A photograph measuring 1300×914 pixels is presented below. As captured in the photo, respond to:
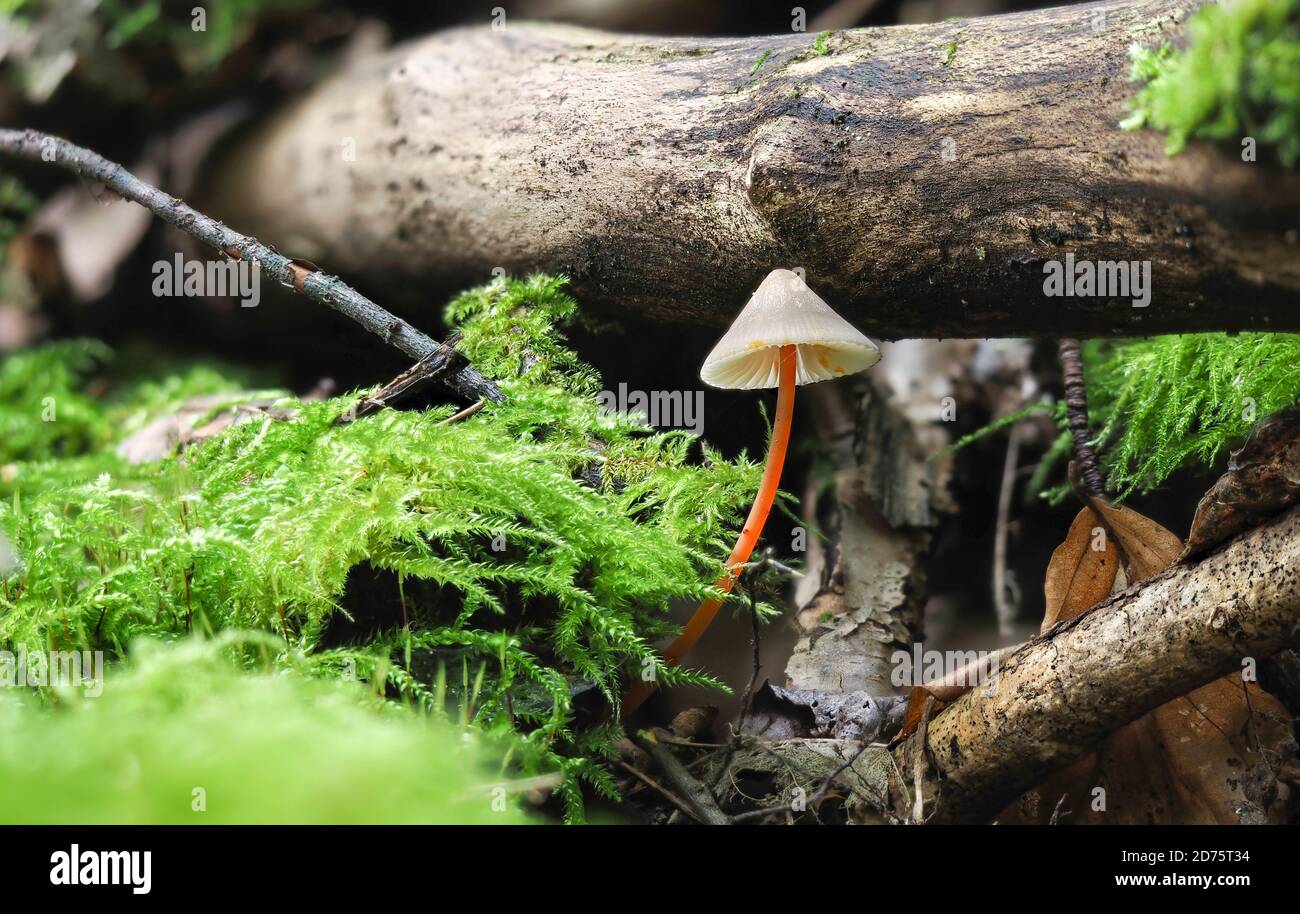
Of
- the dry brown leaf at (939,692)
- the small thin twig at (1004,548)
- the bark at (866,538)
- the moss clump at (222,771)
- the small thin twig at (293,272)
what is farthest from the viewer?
the small thin twig at (1004,548)

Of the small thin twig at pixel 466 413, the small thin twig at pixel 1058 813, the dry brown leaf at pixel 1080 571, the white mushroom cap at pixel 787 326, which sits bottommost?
the small thin twig at pixel 1058 813

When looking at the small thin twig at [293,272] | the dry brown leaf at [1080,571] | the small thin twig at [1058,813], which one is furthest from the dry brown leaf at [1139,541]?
the small thin twig at [293,272]

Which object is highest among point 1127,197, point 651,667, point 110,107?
point 110,107

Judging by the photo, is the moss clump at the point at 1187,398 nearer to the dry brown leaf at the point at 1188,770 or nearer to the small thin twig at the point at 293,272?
the dry brown leaf at the point at 1188,770

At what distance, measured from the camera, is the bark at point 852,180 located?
1.57 meters

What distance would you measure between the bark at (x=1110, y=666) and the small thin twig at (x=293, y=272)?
3.51ft

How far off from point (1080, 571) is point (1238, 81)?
0.83 m

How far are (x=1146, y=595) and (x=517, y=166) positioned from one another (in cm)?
175

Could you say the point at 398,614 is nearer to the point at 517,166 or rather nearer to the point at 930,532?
the point at 517,166

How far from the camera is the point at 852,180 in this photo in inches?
72.7

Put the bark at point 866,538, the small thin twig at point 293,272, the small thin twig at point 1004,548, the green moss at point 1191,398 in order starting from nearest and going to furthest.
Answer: the green moss at point 1191,398
the small thin twig at point 293,272
the bark at point 866,538
the small thin twig at point 1004,548

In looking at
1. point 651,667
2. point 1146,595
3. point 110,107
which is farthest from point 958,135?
point 110,107

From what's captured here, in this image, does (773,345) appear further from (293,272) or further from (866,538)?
(293,272)
